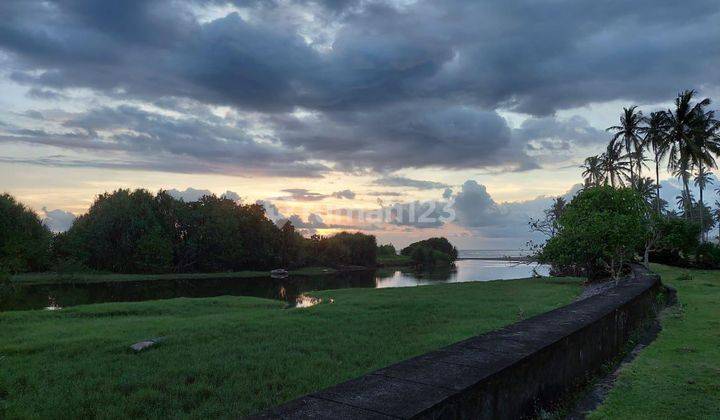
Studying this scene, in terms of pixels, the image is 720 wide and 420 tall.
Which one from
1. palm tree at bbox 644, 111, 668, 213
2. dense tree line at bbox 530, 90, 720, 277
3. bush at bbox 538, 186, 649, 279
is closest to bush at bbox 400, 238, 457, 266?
dense tree line at bbox 530, 90, 720, 277

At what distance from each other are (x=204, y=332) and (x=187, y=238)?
75.3 meters

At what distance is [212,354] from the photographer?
36.3 feet

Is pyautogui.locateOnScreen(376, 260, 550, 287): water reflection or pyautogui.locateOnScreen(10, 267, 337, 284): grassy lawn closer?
pyautogui.locateOnScreen(10, 267, 337, 284): grassy lawn

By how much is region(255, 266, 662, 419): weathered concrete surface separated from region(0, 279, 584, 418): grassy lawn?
12.7 feet

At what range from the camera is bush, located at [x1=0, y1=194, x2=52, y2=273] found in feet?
184

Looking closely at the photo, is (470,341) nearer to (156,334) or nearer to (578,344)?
(578,344)

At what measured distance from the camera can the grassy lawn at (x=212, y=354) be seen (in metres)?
7.72

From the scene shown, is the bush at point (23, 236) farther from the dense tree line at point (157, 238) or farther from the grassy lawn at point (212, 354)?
the grassy lawn at point (212, 354)

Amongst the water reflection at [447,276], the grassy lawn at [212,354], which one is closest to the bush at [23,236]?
the grassy lawn at [212,354]

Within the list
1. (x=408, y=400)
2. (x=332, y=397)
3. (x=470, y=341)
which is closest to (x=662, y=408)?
(x=470, y=341)

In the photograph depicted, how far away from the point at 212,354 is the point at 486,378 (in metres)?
8.67

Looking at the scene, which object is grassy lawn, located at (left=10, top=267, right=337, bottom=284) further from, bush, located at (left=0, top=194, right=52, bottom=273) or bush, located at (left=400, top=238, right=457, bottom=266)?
bush, located at (left=400, top=238, right=457, bottom=266)

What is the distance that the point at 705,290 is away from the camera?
19266 millimetres

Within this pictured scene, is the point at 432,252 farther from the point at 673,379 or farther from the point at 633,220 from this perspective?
the point at 673,379
